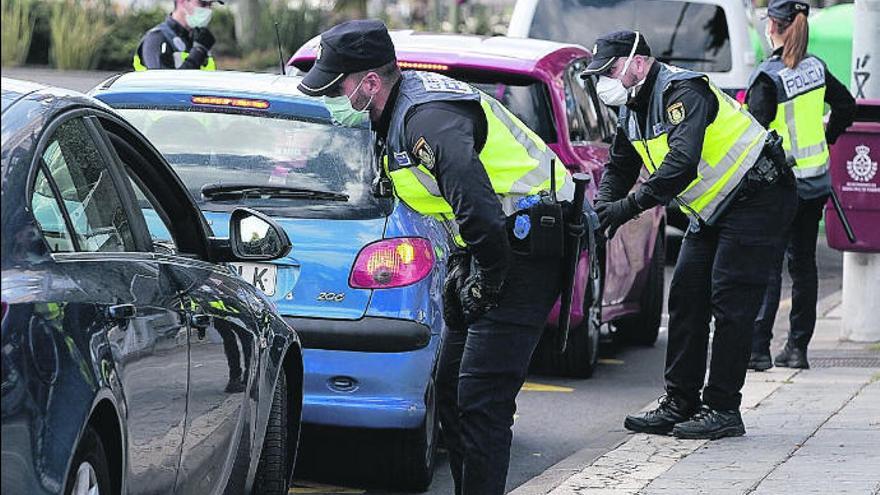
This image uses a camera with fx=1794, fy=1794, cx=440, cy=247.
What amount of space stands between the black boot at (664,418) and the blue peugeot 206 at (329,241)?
125 centimetres

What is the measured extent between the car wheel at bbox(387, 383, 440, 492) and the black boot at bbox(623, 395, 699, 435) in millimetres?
1229

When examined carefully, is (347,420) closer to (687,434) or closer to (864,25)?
(687,434)

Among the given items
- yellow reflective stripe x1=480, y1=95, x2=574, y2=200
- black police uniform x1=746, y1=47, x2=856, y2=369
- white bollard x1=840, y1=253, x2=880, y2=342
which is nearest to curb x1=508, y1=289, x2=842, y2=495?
yellow reflective stripe x1=480, y1=95, x2=574, y2=200

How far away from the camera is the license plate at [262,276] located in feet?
22.0

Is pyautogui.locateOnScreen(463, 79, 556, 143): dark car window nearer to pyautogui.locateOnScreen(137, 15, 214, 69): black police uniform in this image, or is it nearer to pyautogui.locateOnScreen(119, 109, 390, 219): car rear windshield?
pyautogui.locateOnScreen(119, 109, 390, 219): car rear windshield

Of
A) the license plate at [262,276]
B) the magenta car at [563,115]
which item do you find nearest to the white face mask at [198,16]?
the magenta car at [563,115]

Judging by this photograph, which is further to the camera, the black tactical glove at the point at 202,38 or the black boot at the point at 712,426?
the black tactical glove at the point at 202,38

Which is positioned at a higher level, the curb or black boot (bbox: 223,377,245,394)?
black boot (bbox: 223,377,245,394)

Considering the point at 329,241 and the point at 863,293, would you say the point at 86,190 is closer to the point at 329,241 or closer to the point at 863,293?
the point at 329,241

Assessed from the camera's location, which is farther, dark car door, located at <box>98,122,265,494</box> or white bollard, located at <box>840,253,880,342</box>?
white bollard, located at <box>840,253,880,342</box>

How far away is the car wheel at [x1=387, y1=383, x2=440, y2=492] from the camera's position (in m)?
6.66

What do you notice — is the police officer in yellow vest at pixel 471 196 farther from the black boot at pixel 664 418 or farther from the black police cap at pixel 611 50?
the black boot at pixel 664 418

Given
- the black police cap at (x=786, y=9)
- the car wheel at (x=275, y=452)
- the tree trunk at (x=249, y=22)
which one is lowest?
the tree trunk at (x=249, y=22)

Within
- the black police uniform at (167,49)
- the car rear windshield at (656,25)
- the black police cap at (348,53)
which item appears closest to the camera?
the black police cap at (348,53)
